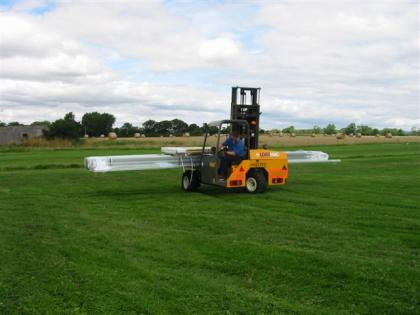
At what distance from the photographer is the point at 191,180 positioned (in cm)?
1591

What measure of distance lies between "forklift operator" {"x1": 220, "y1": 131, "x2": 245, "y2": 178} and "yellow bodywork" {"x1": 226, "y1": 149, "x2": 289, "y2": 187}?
173 mm

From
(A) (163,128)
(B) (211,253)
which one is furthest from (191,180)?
(A) (163,128)

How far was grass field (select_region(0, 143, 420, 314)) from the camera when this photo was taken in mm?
6188

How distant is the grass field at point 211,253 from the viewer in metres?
6.19

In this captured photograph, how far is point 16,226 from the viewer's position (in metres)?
10.3

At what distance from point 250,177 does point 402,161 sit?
16061 mm

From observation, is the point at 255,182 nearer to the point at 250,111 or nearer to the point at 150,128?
the point at 250,111

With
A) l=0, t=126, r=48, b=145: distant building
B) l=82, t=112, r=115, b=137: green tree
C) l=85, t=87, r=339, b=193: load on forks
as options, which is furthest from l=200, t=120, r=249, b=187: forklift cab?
l=82, t=112, r=115, b=137: green tree

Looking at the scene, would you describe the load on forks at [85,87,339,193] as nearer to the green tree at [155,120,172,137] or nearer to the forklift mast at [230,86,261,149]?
the forklift mast at [230,86,261,149]

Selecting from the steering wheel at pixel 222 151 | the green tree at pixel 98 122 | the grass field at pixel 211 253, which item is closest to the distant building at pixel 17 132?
the green tree at pixel 98 122

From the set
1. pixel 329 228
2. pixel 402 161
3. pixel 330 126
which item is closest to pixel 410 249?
pixel 329 228

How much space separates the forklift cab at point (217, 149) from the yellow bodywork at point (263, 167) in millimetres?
212

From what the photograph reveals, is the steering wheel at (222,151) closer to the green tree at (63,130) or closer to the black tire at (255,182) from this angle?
the black tire at (255,182)

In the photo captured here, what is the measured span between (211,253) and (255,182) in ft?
23.0
